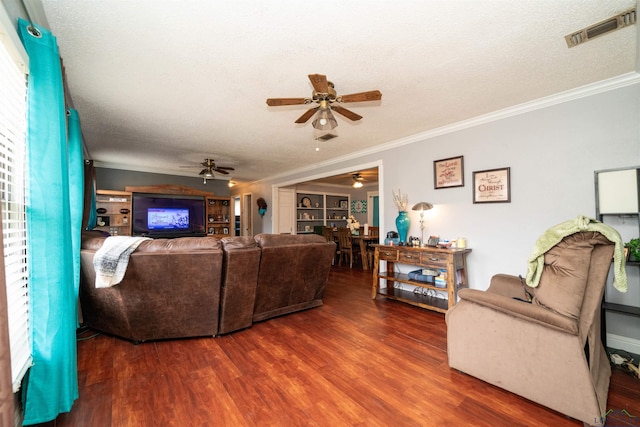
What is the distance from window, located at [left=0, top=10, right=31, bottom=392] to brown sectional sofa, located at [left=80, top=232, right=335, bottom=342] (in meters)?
0.86

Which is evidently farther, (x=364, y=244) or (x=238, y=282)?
(x=364, y=244)

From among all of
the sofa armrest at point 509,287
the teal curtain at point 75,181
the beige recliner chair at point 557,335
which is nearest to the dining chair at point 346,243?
the sofa armrest at point 509,287

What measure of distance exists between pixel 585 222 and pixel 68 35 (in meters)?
3.66

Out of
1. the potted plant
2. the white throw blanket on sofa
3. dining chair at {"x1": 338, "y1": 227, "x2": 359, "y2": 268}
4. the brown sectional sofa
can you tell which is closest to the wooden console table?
the potted plant

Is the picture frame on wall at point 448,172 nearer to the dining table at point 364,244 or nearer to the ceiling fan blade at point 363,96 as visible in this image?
the ceiling fan blade at point 363,96

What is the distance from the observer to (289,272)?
3047 millimetres

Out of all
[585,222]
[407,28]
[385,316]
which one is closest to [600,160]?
[585,222]

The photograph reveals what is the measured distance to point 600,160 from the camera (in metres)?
2.52

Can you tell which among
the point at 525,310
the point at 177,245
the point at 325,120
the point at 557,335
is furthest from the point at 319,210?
the point at 557,335

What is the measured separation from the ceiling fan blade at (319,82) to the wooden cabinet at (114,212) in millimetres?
5491

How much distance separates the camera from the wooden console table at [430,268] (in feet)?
10.2

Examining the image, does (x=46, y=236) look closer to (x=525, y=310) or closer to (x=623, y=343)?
(x=525, y=310)

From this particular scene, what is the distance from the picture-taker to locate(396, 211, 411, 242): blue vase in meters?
3.94

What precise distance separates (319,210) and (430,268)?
18.2 feet
